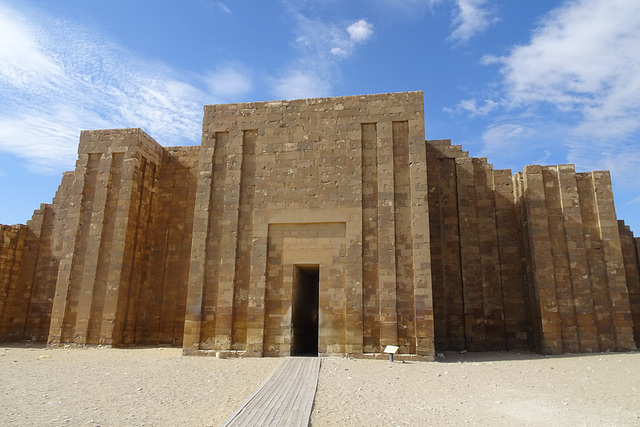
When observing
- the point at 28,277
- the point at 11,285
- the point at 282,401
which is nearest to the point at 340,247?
the point at 282,401

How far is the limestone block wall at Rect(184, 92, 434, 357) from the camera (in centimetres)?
1205

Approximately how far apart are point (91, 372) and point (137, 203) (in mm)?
7237

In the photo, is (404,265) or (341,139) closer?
(404,265)

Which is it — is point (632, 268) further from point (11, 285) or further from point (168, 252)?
point (11, 285)

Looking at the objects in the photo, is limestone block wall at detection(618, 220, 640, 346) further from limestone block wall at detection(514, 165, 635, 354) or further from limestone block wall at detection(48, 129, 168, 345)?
limestone block wall at detection(48, 129, 168, 345)

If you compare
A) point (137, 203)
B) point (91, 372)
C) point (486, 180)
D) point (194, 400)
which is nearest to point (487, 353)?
point (486, 180)

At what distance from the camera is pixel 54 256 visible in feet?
56.8

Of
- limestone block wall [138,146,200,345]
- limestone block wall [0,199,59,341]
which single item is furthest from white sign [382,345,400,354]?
limestone block wall [0,199,59,341]

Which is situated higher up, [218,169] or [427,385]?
[218,169]

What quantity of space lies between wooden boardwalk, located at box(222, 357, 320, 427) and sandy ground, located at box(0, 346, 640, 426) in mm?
209

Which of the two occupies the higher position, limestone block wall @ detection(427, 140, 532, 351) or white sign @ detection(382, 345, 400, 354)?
limestone block wall @ detection(427, 140, 532, 351)

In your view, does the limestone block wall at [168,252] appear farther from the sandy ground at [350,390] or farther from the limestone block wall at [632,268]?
the limestone block wall at [632,268]

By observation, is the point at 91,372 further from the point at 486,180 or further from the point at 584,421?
the point at 486,180

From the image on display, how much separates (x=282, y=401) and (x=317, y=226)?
255 inches
